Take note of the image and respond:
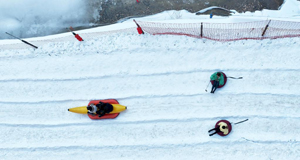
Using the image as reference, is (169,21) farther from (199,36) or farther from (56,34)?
(56,34)

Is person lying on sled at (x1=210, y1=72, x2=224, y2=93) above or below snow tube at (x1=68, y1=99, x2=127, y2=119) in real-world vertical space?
above

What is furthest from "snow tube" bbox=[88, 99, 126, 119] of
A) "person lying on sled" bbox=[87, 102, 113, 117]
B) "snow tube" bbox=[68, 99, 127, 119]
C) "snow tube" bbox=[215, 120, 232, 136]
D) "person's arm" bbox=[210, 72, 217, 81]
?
"snow tube" bbox=[215, 120, 232, 136]

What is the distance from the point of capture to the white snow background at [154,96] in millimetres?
6590

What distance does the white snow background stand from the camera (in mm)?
6590

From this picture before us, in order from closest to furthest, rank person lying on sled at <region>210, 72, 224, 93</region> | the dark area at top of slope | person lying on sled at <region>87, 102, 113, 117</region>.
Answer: person lying on sled at <region>210, 72, 224, 93</region> < person lying on sled at <region>87, 102, 113, 117</region> < the dark area at top of slope

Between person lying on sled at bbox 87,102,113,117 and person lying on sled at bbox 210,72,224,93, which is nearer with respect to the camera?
person lying on sled at bbox 210,72,224,93

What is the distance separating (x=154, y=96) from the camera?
23.1 feet

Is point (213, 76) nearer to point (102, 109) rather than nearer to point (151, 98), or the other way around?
point (151, 98)

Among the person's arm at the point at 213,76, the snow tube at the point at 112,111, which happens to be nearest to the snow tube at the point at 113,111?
the snow tube at the point at 112,111

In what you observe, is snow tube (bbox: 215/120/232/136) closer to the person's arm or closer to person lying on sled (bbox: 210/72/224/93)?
person lying on sled (bbox: 210/72/224/93)

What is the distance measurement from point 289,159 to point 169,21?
6.68 meters

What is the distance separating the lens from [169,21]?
280 inches

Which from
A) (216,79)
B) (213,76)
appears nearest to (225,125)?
(216,79)

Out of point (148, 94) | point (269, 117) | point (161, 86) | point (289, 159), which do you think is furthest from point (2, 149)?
point (289, 159)
